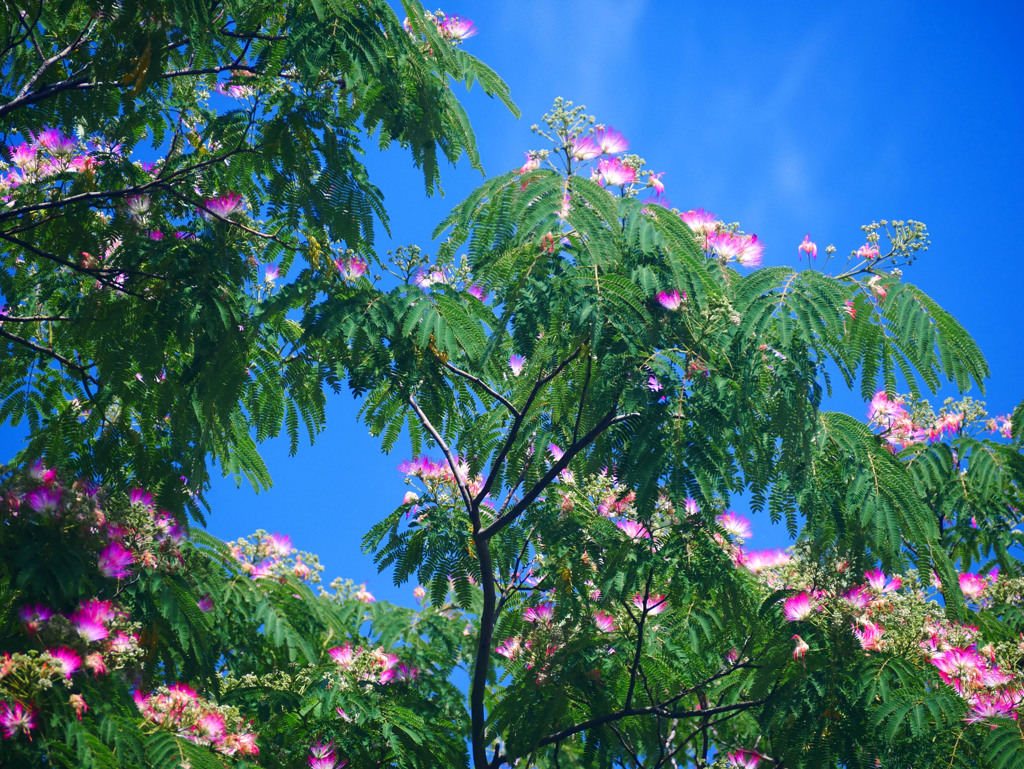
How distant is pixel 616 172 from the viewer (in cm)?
471

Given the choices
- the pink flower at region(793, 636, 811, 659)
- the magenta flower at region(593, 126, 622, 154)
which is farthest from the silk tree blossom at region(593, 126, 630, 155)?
the pink flower at region(793, 636, 811, 659)

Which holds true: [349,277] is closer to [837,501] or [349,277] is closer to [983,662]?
[837,501]

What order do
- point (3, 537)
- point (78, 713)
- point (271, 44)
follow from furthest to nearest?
1. point (271, 44)
2. point (3, 537)
3. point (78, 713)

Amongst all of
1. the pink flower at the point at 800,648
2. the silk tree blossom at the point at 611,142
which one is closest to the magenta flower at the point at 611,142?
the silk tree blossom at the point at 611,142

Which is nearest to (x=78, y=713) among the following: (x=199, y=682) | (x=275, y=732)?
(x=199, y=682)

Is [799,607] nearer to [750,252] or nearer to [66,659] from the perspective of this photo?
[750,252]

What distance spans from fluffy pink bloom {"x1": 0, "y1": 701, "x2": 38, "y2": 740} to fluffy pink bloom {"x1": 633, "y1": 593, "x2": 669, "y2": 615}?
3.33 meters

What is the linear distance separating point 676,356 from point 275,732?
350cm

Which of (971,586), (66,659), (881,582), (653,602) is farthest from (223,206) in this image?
(971,586)

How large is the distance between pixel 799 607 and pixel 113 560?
11.9 feet

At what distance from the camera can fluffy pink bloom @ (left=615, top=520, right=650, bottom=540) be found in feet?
17.9

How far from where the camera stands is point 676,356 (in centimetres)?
432

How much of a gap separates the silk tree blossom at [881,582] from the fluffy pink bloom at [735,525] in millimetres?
933

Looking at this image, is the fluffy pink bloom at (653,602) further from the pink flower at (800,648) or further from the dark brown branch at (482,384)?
the dark brown branch at (482,384)
